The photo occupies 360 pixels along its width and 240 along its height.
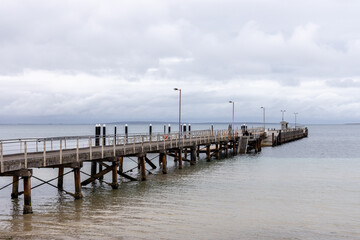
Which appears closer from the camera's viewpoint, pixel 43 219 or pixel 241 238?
pixel 241 238

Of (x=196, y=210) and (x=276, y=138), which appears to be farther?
(x=276, y=138)

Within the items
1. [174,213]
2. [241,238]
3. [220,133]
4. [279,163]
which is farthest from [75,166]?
[220,133]

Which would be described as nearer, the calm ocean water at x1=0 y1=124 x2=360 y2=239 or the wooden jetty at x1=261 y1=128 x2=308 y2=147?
the calm ocean water at x1=0 y1=124 x2=360 y2=239

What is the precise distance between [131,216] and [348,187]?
16.0 metres

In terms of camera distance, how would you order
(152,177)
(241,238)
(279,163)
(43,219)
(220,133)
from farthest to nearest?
(220,133)
(279,163)
(152,177)
(43,219)
(241,238)

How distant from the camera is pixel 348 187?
2766cm

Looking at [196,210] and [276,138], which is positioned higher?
[276,138]

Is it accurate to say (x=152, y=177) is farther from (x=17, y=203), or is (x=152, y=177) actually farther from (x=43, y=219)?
(x=43, y=219)

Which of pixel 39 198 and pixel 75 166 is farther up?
pixel 75 166

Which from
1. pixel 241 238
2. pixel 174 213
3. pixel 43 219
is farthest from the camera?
pixel 174 213

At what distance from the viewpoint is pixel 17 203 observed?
2155cm

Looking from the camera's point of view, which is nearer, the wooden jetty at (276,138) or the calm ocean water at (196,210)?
the calm ocean water at (196,210)

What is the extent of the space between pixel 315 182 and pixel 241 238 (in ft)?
53.8

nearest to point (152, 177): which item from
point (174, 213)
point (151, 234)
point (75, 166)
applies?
point (75, 166)
